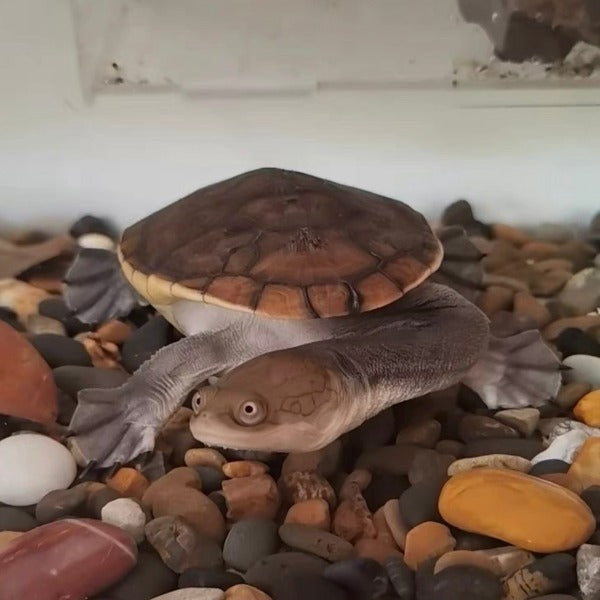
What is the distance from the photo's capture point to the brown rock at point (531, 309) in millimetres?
1346

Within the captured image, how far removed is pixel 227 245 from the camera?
1.08 meters

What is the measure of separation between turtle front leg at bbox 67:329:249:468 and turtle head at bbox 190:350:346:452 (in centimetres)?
20

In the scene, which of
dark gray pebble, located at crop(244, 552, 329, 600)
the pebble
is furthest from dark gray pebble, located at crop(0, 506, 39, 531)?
dark gray pebble, located at crop(244, 552, 329, 600)

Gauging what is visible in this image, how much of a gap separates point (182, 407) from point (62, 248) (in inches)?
21.9

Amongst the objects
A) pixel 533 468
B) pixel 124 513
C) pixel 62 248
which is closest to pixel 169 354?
pixel 124 513

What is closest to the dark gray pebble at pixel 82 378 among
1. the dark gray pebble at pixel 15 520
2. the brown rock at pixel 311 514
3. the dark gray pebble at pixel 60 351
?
the dark gray pebble at pixel 60 351

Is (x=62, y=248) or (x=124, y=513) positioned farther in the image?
(x=62, y=248)

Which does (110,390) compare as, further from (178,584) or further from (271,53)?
(271,53)

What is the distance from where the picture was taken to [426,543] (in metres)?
0.83

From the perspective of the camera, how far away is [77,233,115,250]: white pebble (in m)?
1.62

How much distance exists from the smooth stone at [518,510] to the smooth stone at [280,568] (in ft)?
0.44

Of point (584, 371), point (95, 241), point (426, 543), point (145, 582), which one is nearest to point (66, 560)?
point (145, 582)

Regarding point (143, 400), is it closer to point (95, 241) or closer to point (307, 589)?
point (307, 589)

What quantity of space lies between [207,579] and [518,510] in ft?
0.92
